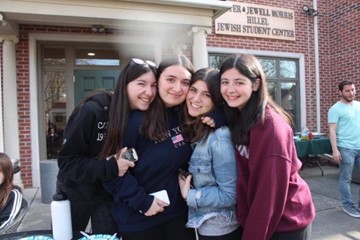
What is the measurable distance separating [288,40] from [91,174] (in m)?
7.37

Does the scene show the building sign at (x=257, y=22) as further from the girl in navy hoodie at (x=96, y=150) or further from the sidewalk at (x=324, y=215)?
the girl in navy hoodie at (x=96, y=150)

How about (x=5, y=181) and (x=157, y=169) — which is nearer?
(x=157, y=169)

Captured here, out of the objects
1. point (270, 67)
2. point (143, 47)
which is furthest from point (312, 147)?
point (143, 47)

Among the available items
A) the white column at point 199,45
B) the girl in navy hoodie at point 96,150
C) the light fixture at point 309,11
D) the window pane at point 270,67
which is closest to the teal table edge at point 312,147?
the window pane at point 270,67

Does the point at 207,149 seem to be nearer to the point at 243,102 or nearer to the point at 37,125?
the point at 243,102

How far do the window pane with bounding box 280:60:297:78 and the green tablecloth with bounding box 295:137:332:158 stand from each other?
217 cm

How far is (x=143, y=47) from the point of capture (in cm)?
679

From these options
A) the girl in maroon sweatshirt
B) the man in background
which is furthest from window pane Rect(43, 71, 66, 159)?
the girl in maroon sweatshirt

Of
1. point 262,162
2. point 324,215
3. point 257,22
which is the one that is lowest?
point 324,215

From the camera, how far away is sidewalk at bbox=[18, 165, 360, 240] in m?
3.81

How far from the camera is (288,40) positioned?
26.1 feet

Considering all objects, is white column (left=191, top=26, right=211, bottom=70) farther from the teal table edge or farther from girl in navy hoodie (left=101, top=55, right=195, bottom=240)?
girl in navy hoodie (left=101, top=55, right=195, bottom=240)

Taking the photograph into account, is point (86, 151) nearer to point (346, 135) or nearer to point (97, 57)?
point (346, 135)

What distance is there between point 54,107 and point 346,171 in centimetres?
541
